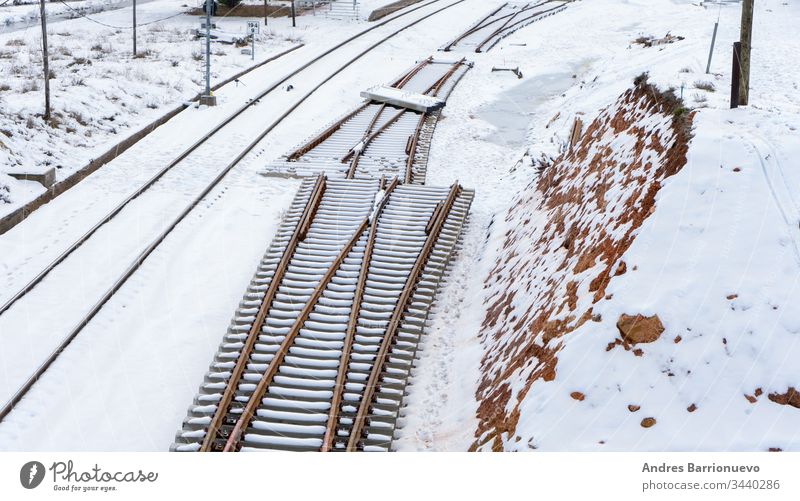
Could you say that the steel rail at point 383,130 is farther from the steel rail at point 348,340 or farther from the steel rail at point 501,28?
the steel rail at point 501,28

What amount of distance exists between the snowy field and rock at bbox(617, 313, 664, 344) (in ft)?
0.31

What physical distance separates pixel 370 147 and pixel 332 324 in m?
9.97

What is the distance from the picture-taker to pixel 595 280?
10.3m

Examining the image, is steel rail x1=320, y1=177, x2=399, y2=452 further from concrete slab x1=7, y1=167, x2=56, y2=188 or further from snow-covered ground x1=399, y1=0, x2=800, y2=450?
concrete slab x1=7, y1=167, x2=56, y2=188

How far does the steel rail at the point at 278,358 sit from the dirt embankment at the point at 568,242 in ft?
9.05

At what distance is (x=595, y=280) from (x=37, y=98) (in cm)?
1878

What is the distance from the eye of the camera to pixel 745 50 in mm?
13750

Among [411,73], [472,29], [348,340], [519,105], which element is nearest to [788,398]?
[348,340]

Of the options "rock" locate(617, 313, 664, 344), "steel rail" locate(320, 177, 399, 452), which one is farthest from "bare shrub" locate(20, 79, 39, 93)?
"rock" locate(617, 313, 664, 344)

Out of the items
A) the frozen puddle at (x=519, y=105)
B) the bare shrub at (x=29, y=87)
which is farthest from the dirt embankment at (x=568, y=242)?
the bare shrub at (x=29, y=87)

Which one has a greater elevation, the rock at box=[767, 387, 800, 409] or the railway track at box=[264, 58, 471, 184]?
the rock at box=[767, 387, 800, 409]

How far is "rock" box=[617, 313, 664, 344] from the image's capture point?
880 centimetres

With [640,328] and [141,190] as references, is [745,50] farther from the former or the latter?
[141,190]

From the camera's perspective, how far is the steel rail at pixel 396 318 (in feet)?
33.5
